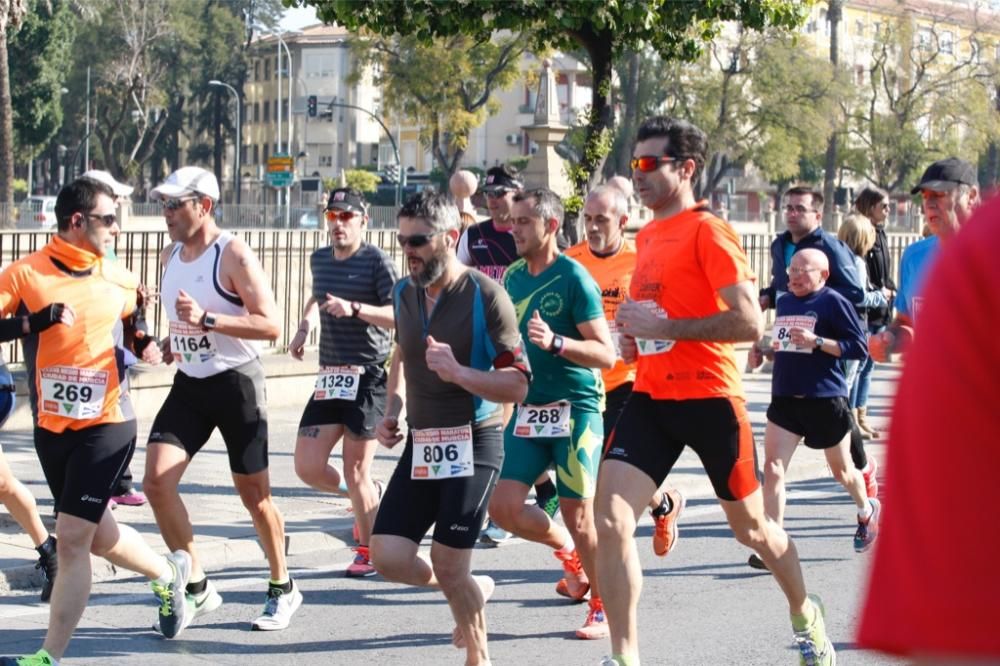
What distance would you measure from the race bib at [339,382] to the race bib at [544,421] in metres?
1.54

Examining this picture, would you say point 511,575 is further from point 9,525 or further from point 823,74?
point 823,74

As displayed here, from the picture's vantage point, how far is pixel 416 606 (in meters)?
7.40

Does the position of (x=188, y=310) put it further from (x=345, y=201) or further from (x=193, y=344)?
(x=345, y=201)

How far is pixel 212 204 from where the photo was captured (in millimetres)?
6680

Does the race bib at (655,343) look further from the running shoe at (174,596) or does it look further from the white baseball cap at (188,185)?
the running shoe at (174,596)

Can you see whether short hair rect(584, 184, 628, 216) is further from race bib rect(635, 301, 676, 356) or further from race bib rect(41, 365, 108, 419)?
race bib rect(41, 365, 108, 419)

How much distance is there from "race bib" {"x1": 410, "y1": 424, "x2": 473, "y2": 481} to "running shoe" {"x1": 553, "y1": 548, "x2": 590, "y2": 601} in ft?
5.95

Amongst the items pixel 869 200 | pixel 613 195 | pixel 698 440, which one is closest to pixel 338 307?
pixel 613 195

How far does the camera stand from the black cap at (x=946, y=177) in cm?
612

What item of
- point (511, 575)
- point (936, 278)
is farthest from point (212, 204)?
point (936, 278)

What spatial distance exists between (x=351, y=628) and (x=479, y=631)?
1583 mm

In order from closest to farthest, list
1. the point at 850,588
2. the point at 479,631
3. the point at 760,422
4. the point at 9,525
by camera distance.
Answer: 1. the point at 479,631
2. the point at 850,588
3. the point at 9,525
4. the point at 760,422

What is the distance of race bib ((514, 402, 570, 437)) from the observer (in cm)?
661

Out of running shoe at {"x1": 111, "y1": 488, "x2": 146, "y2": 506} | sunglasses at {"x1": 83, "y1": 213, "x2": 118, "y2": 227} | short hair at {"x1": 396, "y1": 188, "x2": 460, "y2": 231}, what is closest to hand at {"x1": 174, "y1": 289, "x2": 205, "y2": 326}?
sunglasses at {"x1": 83, "y1": 213, "x2": 118, "y2": 227}
